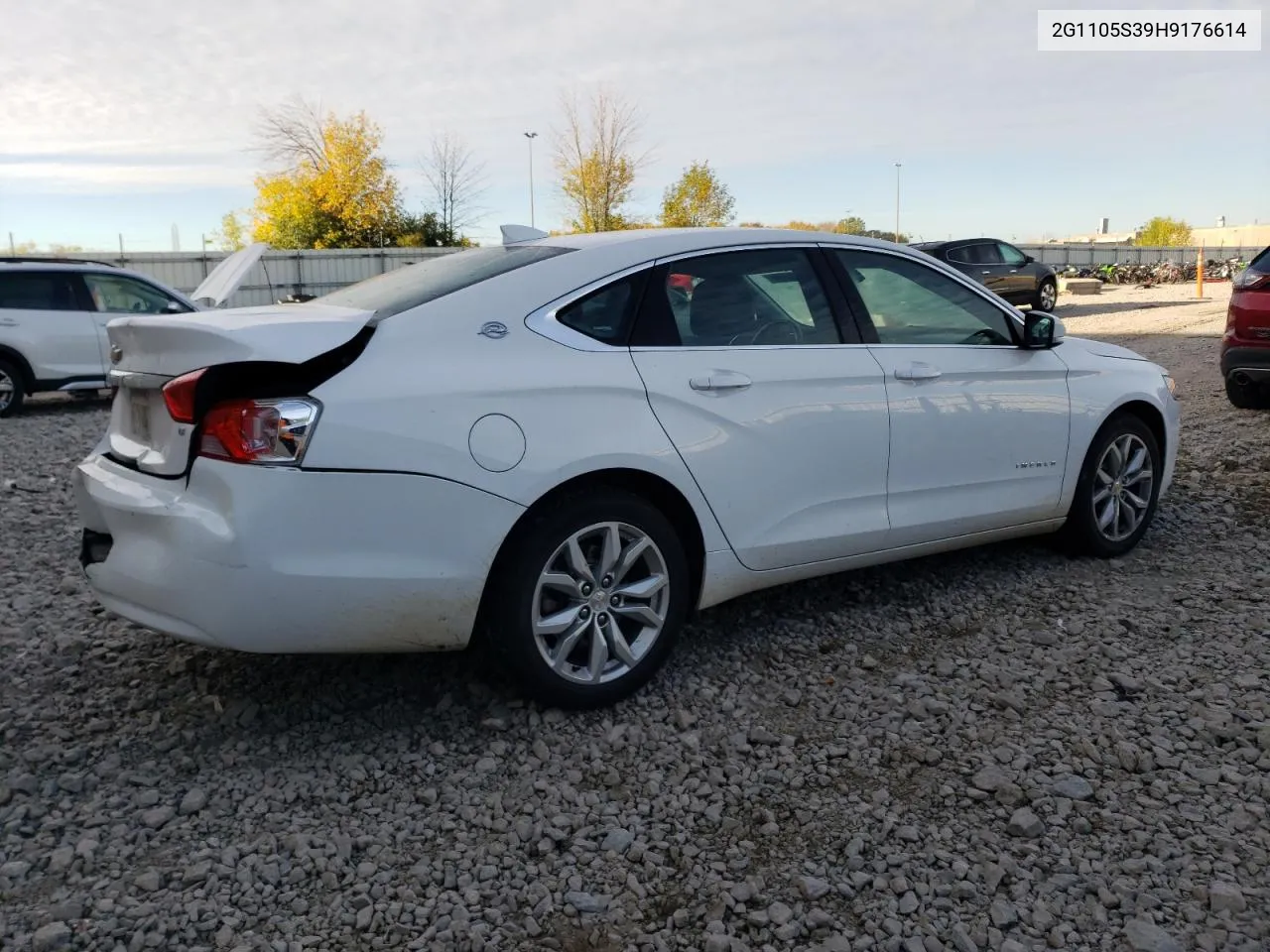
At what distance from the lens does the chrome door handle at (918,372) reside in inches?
163

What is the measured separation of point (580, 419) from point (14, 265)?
10366mm

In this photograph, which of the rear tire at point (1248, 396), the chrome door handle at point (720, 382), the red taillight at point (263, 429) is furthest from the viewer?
the rear tire at point (1248, 396)

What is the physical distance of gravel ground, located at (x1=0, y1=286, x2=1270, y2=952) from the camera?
2490mm

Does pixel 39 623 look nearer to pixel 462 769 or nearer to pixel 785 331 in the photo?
pixel 462 769

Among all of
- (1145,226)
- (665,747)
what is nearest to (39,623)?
(665,747)

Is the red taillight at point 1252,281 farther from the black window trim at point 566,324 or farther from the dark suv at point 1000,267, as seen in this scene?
the dark suv at point 1000,267

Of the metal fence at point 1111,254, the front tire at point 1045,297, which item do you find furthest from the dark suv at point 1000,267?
the metal fence at point 1111,254

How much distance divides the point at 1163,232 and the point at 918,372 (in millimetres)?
112366

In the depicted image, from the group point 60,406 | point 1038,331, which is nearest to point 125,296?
point 60,406

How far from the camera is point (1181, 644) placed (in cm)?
403

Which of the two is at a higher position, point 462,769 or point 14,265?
point 14,265

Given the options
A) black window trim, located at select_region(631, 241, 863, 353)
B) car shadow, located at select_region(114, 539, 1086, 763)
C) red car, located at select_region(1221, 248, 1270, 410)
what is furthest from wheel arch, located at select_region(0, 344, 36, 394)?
red car, located at select_region(1221, 248, 1270, 410)

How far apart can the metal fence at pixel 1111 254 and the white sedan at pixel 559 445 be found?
44283 millimetres

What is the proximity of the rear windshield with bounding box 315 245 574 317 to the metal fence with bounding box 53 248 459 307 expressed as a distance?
2213 cm
